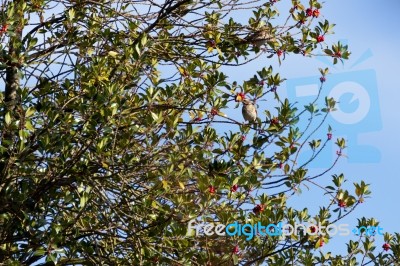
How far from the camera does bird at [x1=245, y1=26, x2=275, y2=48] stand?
786cm

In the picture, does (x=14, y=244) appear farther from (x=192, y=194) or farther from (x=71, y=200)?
(x=192, y=194)

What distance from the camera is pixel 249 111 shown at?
7.09m

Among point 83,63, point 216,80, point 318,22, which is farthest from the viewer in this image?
point 318,22

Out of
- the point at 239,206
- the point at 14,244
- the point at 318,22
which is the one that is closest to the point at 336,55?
the point at 318,22

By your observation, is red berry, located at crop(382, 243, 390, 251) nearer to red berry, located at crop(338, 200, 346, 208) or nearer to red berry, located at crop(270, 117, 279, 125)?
red berry, located at crop(338, 200, 346, 208)

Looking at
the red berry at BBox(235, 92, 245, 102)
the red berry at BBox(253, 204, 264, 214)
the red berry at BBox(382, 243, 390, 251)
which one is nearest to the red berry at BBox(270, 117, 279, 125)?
the red berry at BBox(235, 92, 245, 102)

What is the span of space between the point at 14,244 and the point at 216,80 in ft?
8.36

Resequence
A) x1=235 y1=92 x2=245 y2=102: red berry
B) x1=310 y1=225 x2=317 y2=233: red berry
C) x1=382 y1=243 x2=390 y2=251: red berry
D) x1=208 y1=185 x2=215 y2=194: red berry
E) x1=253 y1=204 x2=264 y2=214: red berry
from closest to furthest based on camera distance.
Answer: x1=208 y1=185 x2=215 y2=194: red berry
x1=253 y1=204 x2=264 y2=214: red berry
x1=310 y1=225 x2=317 y2=233: red berry
x1=235 y1=92 x2=245 y2=102: red berry
x1=382 y1=243 x2=390 y2=251: red berry

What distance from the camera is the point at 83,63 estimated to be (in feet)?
24.3

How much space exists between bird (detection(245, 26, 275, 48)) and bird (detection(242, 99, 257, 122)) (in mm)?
953

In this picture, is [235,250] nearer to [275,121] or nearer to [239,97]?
[275,121]

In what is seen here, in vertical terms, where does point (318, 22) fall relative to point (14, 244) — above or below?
above

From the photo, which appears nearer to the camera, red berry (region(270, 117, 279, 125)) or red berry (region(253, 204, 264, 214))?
red berry (region(253, 204, 264, 214))

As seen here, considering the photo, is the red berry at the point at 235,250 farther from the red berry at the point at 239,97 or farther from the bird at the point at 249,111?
the red berry at the point at 239,97
